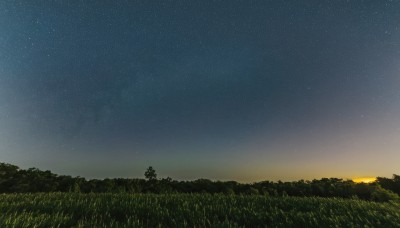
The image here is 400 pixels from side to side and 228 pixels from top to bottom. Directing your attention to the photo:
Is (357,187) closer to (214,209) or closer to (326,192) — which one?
(326,192)

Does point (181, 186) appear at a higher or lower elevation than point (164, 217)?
higher

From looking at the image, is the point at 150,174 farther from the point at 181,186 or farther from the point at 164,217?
the point at 164,217

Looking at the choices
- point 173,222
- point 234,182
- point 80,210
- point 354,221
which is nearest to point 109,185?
point 234,182

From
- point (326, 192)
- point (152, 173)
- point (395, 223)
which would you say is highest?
point (152, 173)

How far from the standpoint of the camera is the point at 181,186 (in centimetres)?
2214

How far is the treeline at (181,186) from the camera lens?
2094 centimetres

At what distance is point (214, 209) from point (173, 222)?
2.15 metres

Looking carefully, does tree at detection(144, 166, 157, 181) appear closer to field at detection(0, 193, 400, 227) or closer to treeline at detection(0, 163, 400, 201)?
treeline at detection(0, 163, 400, 201)

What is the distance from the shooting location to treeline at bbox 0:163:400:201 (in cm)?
2094

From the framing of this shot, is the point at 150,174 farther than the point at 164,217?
Yes

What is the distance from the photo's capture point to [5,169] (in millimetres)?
24859

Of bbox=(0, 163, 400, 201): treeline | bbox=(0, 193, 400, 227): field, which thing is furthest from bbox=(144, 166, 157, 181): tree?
bbox=(0, 193, 400, 227): field

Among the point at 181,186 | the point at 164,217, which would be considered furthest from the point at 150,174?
the point at 164,217

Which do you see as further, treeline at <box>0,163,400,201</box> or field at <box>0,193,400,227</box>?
treeline at <box>0,163,400,201</box>
